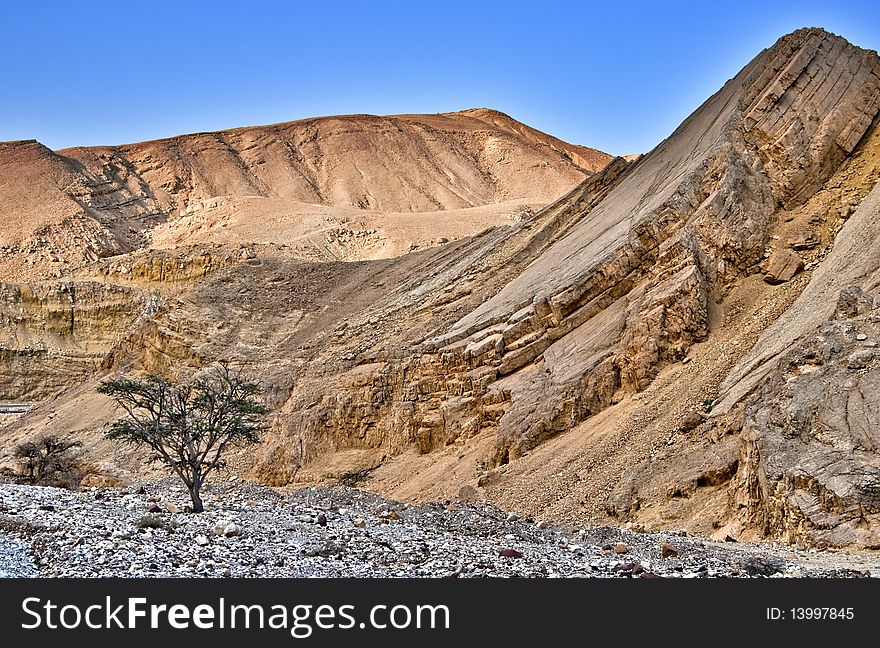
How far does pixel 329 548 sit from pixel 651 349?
35.3 feet

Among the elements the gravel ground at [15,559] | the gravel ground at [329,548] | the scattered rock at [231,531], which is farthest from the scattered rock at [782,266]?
the gravel ground at [15,559]

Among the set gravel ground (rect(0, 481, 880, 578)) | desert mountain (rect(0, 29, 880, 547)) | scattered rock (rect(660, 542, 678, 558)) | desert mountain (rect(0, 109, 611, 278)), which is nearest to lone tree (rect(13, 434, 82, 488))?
desert mountain (rect(0, 29, 880, 547))

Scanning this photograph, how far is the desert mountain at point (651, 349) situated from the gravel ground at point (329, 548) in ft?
7.30

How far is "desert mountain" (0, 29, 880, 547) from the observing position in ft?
50.3

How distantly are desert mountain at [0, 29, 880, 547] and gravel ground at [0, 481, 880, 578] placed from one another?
7.30ft

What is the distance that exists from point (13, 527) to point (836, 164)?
19633 mm

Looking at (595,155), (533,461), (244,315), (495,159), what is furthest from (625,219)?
(595,155)

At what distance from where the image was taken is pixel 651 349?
816 inches

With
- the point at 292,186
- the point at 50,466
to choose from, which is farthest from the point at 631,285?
the point at 292,186

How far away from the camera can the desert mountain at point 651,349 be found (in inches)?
604

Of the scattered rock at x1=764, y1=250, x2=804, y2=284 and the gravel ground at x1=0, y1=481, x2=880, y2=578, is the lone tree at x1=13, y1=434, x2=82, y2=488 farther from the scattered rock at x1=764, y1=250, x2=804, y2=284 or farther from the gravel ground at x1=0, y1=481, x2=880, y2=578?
the scattered rock at x1=764, y1=250, x2=804, y2=284

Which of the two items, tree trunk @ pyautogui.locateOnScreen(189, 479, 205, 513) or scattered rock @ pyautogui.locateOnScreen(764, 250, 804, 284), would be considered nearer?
tree trunk @ pyautogui.locateOnScreen(189, 479, 205, 513)

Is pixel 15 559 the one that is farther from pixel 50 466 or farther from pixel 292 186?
pixel 292 186

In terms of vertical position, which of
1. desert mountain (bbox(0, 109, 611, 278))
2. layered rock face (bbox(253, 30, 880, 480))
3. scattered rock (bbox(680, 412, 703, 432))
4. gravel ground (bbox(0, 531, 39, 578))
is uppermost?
desert mountain (bbox(0, 109, 611, 278))
